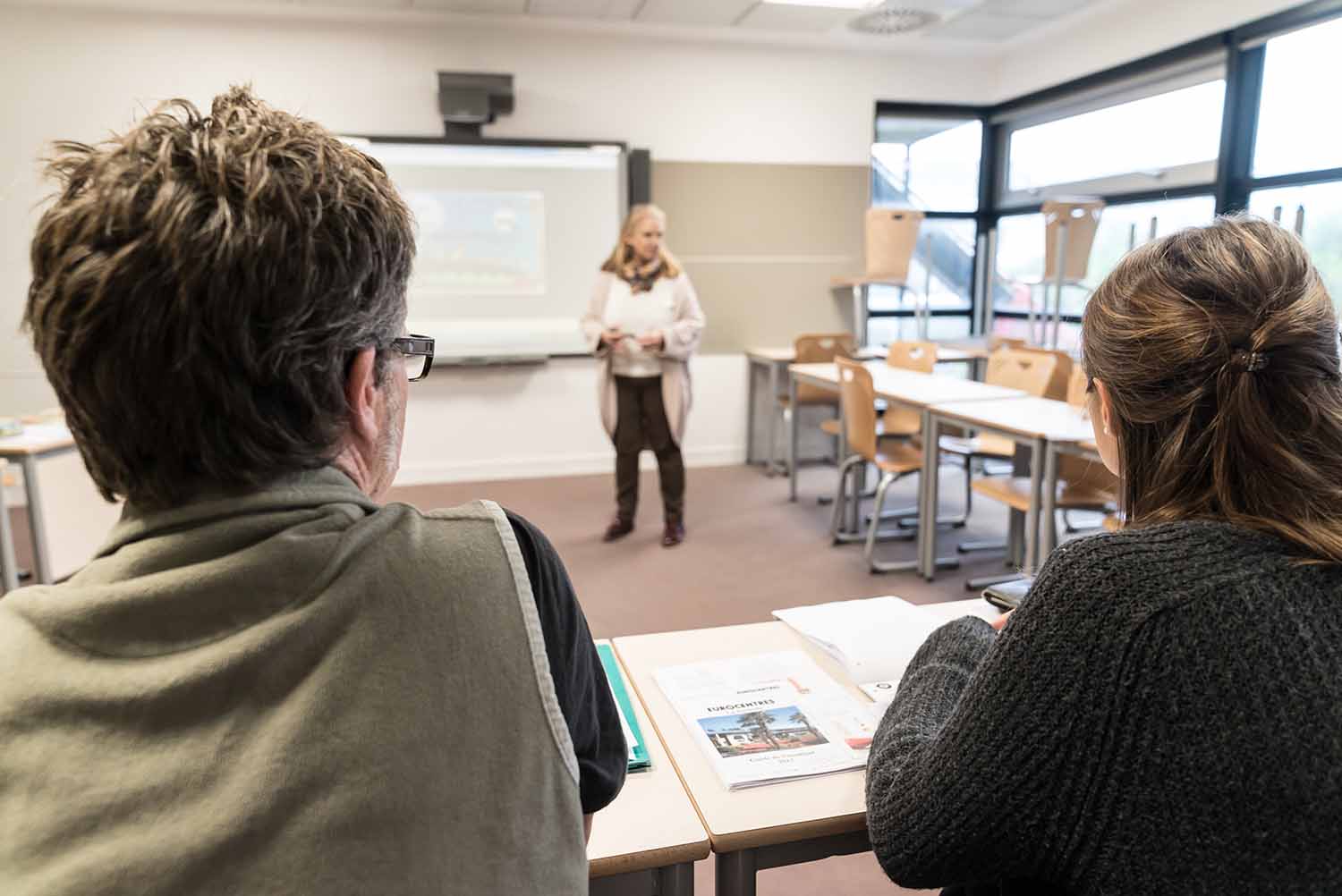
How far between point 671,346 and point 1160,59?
3.31 meters

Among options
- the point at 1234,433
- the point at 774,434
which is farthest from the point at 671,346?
the point at 1234,433

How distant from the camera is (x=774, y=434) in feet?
19.1

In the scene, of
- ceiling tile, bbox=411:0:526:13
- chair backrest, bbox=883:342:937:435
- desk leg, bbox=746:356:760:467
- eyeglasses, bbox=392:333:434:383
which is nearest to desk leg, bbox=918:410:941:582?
chair backrest, bbox=883:342:937:435

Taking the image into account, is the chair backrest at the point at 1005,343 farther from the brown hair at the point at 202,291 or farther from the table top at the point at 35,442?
the brown hair at the point at 202,291

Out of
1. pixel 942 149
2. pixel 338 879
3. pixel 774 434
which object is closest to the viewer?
pixel 338 879

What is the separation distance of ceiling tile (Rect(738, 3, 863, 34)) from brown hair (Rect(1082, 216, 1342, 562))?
15.4 ft

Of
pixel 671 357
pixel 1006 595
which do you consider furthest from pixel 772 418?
pixel 1006 595

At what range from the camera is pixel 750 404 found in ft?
19.4

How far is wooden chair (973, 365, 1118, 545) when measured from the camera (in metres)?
3.21

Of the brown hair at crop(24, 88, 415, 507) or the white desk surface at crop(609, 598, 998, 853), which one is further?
the white desk surface at crop(609, 598, 998, 853)

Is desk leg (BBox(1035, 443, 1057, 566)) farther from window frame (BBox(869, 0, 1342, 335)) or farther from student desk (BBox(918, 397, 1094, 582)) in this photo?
window frame (BBox(869, 0, 1342, 335))

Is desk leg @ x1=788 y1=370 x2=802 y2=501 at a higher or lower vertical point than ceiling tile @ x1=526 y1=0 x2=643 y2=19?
lower

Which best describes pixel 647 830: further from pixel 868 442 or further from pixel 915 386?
pixel 915 386

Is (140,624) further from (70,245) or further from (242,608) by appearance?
(70,245)
